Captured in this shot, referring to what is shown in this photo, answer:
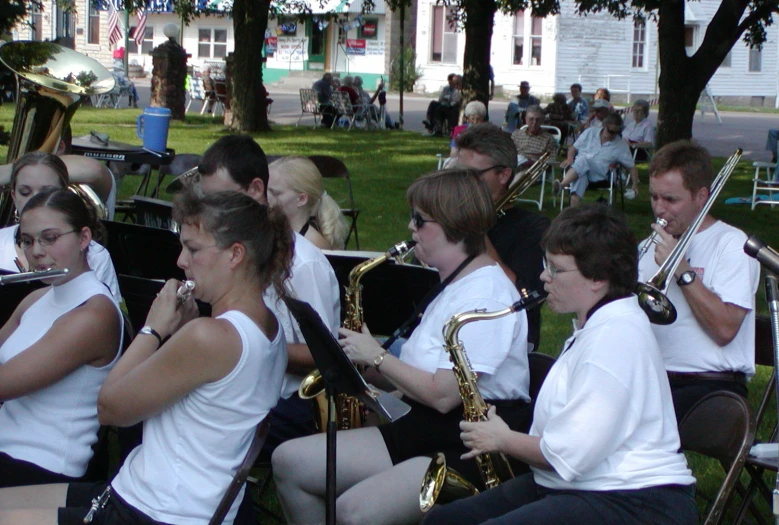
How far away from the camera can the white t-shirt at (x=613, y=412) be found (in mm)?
2447

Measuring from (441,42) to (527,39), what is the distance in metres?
3.70

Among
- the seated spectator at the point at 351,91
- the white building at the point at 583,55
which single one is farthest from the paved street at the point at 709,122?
the white building at the point at 583,55

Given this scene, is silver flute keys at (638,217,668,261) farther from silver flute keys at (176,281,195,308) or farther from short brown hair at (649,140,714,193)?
silver flute keys at (176,281,195,308)

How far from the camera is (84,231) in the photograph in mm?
3227

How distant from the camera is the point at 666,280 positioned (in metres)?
3.32

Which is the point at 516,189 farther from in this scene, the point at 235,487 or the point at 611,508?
the point at 235,487

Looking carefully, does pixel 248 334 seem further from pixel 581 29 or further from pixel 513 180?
pixel 581 29

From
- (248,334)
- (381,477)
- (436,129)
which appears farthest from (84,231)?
(436,129)

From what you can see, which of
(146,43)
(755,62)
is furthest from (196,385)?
(146,43)

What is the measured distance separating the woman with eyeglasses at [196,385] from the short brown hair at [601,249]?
2.76 feet

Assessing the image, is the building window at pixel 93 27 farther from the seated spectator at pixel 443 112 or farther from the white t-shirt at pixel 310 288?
the white t-shirt at pixel 310 288

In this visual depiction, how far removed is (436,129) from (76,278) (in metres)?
19.1

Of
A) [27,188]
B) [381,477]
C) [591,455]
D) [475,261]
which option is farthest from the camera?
[27,188]

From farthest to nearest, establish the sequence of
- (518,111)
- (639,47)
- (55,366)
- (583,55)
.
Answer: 1. (639,47)
2. (583,55)
3. (518,111)
4. (55,366)
